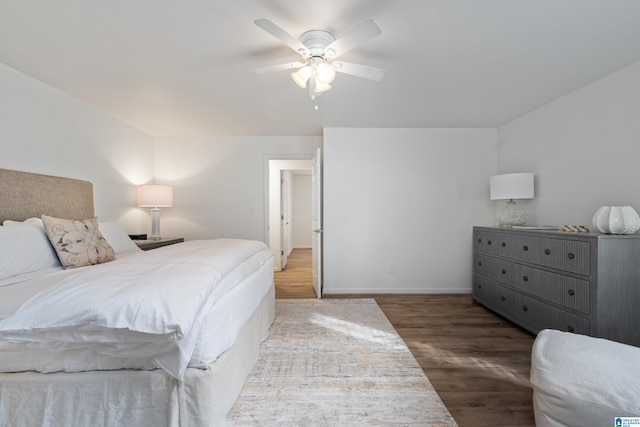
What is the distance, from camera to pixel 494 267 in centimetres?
336

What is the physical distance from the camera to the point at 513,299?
301 centimetres

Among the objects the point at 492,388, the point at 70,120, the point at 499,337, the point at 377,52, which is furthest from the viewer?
the point at 70,120

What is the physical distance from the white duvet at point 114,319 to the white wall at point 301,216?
7931 millimetres

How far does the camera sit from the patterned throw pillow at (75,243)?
6.95ft

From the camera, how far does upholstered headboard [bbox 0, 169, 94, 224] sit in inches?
91.0

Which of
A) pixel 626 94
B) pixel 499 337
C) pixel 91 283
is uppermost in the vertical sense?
pixel 626 94

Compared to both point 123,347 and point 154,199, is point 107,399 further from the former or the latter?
point 154,199

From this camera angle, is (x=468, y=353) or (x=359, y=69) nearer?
(x=359, y=69)

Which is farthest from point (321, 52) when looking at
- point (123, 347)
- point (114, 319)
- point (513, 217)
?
point (513, 217)

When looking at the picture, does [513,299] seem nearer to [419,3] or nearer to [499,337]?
Answer: [499,337]

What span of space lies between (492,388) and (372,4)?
2498mm

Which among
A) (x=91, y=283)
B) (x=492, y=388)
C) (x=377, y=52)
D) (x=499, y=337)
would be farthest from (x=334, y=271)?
(x=91, y=283)

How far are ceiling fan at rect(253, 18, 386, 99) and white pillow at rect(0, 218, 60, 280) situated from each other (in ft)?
6.43

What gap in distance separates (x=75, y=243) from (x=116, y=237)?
26.2 inches
